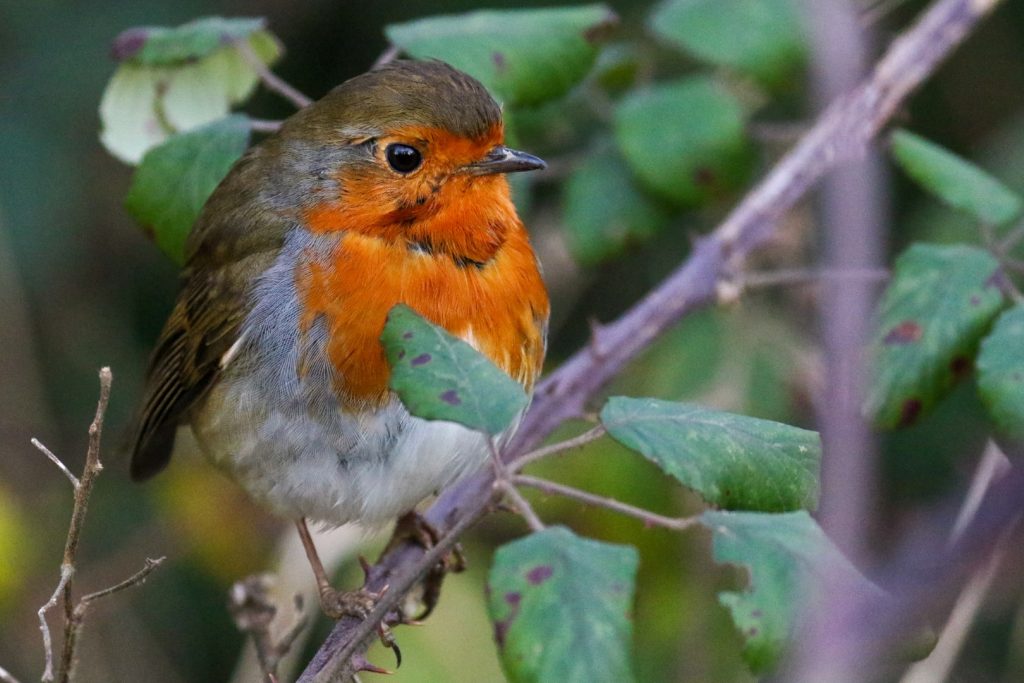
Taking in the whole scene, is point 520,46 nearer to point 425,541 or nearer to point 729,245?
point 729,245

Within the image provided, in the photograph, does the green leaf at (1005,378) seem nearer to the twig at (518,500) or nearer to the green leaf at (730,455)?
the green leaf at (730,455)

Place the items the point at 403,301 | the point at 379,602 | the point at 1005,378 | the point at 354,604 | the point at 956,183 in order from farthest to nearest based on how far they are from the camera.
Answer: the point at 956,183 < the point at 354,604 < the point at 403,301 < the point at 1005,378 < the point at 379,602

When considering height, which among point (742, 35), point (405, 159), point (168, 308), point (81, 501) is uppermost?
point (742, 35)

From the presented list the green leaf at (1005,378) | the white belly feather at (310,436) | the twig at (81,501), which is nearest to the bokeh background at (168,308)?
the white belly feather at (310,436)

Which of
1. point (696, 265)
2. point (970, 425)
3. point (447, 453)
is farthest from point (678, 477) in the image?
point (970, 425)

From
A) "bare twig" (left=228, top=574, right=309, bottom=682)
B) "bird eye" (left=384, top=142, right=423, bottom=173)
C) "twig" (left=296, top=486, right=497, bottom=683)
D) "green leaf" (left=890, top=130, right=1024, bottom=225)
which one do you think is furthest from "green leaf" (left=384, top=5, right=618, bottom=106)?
"bare twig" (left=228, top=574, right=309, bottom=682)

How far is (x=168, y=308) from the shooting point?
4156 millimetres

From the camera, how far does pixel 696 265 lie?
268 cm

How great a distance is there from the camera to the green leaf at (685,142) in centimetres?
287

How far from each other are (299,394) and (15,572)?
1.60 m

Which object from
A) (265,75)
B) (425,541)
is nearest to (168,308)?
(265,75)

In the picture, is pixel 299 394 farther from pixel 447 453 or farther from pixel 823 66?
pixel 823 66

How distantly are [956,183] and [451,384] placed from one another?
4.90 feet

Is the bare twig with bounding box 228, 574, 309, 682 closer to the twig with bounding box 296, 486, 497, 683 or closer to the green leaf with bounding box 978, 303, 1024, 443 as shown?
the twig with bounding box 296, 486, 497, 683
